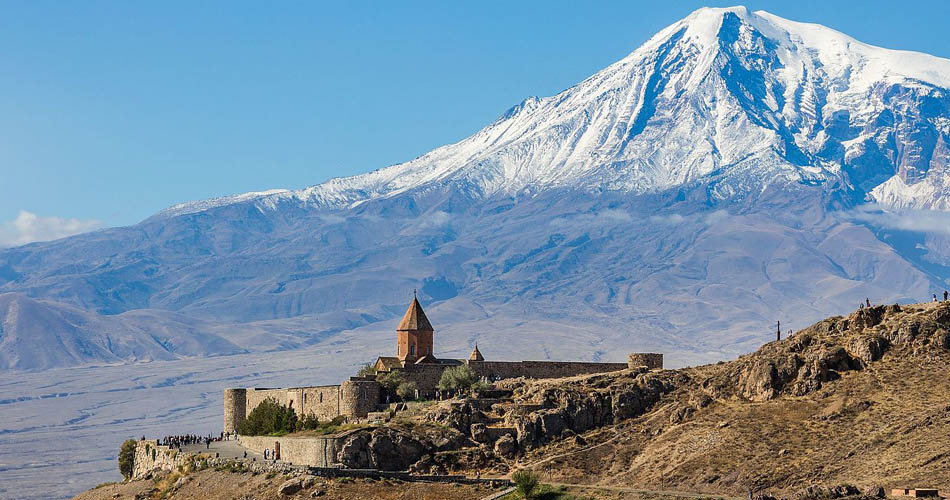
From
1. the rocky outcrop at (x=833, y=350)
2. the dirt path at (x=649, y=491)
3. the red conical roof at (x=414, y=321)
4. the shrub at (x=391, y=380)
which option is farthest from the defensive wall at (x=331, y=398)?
the rocky outcrop at (x=833, y=350)

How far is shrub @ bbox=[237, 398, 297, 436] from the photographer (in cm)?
8050

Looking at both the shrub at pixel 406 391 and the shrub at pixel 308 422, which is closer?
the shrub at pixel 308 422

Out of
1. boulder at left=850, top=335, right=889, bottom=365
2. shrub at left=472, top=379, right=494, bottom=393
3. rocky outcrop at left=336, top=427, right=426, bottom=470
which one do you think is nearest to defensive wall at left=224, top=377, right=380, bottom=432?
shrub at left=472, top=379, right=494, bottom=393

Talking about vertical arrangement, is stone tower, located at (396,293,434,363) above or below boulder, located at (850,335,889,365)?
above

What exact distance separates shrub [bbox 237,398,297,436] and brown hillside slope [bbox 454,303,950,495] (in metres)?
13.9

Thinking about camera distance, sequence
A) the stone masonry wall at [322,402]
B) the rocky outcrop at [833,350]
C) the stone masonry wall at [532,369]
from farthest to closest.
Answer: the stone masonry wall at [532,369] → the stone masonry wall at [322,402] → the rocky outcrop at [833,350]

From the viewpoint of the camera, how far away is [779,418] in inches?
2516

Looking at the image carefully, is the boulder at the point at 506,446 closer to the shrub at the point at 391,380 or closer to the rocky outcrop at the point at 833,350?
the rocky outcrop at the point at 833,350

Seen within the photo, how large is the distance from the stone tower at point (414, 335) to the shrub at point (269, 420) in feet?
31.0

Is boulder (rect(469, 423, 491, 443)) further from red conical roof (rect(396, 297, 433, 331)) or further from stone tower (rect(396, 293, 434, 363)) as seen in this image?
Result: red conical roof (rect(396, 297, 433, 331))

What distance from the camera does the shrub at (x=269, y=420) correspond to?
264 feet

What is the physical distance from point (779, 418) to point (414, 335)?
103 feet

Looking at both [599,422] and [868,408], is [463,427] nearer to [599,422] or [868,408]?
[599,422]

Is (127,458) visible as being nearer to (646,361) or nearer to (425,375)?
(425,375)
